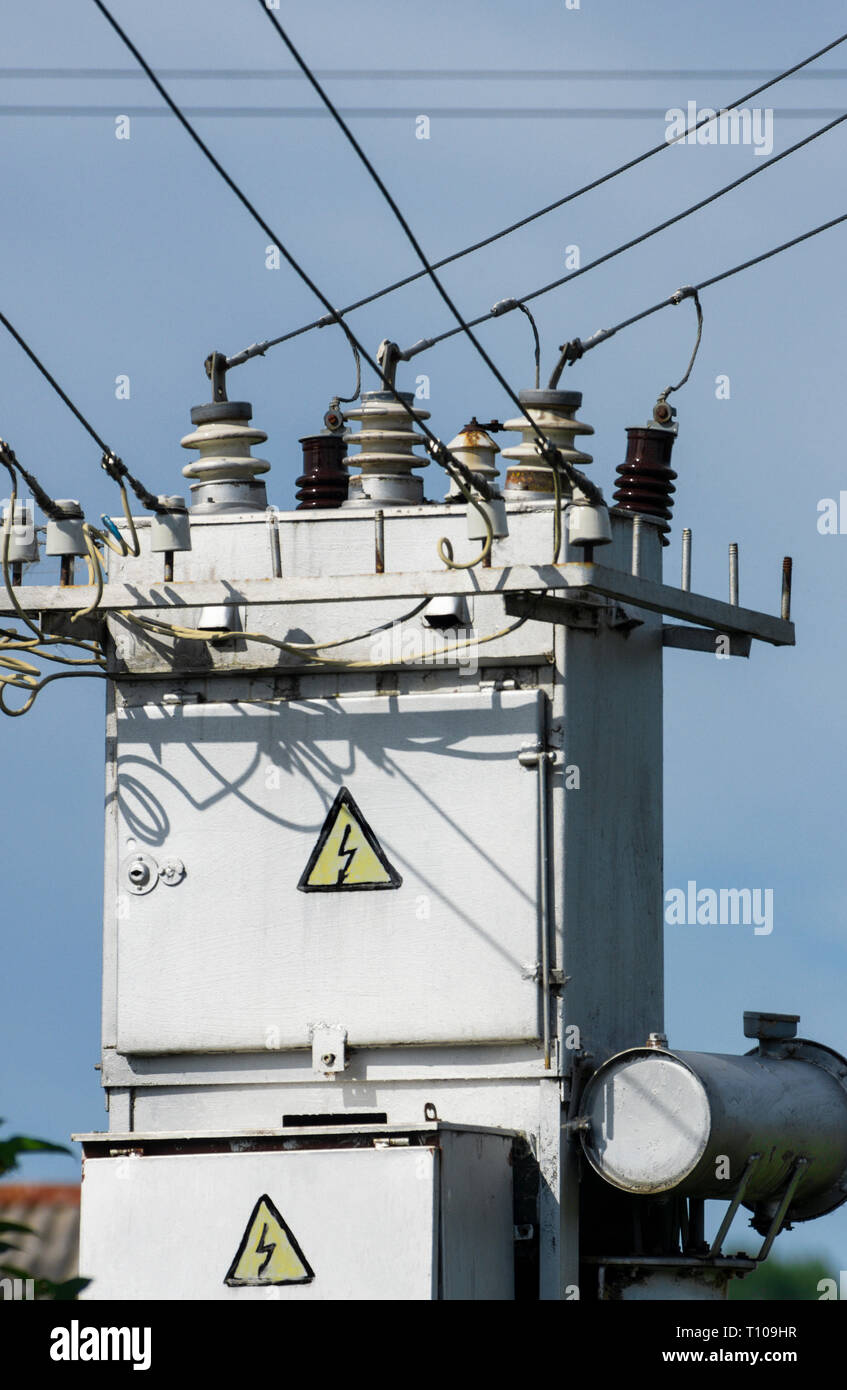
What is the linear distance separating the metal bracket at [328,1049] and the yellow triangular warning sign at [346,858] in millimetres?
762

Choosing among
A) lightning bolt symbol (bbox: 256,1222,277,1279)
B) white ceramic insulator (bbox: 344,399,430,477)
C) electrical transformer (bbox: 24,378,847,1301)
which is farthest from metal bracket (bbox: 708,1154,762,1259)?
white ceramic insulator (bbox: 344,399,430,477)

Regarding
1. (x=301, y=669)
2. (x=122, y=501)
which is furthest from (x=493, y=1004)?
(x=122, y=501)

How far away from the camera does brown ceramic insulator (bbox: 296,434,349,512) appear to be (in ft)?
49.1

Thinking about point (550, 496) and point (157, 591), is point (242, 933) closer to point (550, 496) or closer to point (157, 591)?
point (157, 591)

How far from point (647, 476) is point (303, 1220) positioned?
209 inches

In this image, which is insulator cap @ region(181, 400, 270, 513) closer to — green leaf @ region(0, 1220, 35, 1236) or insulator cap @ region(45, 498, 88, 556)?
insulator cap @ region(45, 498, 88, 556)

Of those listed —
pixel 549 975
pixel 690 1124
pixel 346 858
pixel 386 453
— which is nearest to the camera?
pixel 690 1124

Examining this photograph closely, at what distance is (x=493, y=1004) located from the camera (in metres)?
13.2

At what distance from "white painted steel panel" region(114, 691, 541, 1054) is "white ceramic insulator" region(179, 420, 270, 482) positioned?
153 cm

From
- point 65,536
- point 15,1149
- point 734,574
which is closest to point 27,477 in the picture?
point 65,536

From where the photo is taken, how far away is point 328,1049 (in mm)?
13406

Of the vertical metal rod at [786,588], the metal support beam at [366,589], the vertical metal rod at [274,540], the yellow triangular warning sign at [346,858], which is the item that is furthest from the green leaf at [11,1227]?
the vertical metal rod at [786,588]
